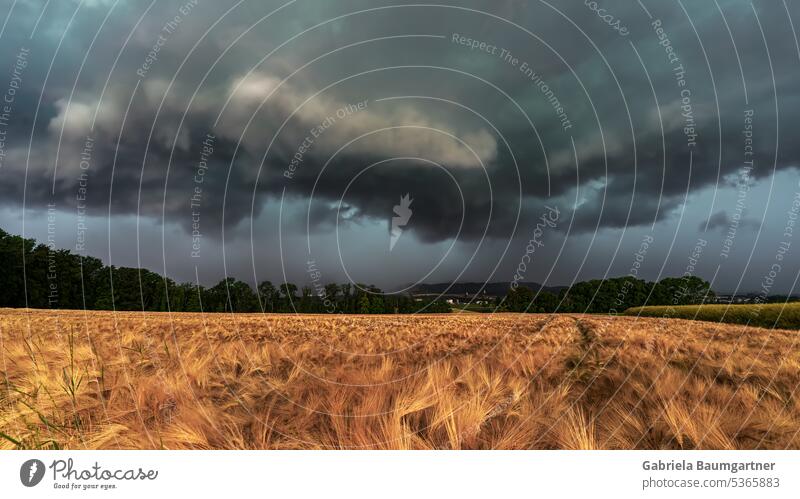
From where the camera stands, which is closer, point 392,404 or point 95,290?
point 392,404

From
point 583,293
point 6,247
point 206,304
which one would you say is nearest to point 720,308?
point 583,293
